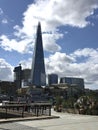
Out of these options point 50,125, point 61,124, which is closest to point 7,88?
point 61,124

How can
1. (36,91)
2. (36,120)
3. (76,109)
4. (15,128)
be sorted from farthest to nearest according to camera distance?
(36,91) → (76,109) → (36,120) → (15,128)

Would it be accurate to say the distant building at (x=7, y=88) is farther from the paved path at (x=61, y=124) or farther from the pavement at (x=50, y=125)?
the pavement at (x=50, y=125)

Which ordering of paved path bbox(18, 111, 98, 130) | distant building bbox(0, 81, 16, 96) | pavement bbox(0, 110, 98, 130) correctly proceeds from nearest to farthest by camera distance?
pavement bbox(0, 110, 98, 130) < paved path bbox(18, 111, 98, 130) < distant building bbox(0, 81, 16, 96)

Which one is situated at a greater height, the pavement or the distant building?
the distant building

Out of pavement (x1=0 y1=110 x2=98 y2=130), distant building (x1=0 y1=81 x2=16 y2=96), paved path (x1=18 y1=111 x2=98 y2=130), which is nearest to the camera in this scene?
pavement (x1=0 y1=110 x2=98 y2=130)

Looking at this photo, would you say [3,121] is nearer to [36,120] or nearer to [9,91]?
[36,120]

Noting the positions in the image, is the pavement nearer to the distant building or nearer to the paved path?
the paved path

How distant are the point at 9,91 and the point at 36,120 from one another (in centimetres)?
16646

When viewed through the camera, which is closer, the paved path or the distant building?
the paved path

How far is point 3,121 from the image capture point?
20.9 meters

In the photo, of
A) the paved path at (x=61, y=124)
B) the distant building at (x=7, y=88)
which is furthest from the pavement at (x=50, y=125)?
the distant building at (x=7, y=88)

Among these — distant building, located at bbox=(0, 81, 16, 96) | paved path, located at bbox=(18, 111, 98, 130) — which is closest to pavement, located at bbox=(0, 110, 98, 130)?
paved path, located at bbox=(18, 111, 98, 130)

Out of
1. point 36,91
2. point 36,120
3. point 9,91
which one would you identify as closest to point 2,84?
point 9,91

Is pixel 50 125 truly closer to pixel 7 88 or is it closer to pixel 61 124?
pixel 61 124
